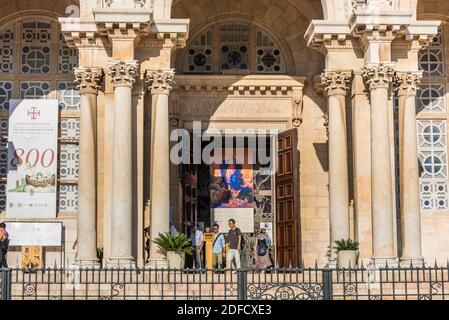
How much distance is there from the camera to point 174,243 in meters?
19.7

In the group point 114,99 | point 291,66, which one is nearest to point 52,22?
point 114,99

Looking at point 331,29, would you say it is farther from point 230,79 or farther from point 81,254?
point 81,254

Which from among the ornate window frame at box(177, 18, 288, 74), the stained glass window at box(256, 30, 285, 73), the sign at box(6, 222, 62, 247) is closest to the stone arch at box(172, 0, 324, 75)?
the ornate window frame at box(177, 18, 288, 74)

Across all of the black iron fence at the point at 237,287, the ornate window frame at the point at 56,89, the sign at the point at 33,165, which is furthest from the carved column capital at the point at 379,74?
the sign at the point at 33,165

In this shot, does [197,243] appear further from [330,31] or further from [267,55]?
[330,31]

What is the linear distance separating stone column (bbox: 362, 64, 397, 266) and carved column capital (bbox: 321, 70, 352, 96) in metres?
0.61

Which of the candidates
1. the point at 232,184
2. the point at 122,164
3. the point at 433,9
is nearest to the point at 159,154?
the point at 122,164

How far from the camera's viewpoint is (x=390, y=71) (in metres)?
20.8

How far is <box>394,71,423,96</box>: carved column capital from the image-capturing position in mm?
21203

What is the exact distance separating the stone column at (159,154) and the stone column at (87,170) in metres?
1.37

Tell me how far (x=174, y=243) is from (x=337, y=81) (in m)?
5.76

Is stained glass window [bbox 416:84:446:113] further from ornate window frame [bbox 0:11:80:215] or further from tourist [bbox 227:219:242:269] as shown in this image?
ornate window frame [bbox 0:11:80:215]
